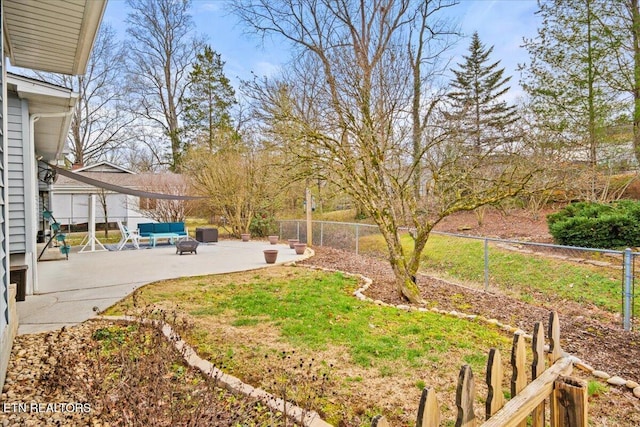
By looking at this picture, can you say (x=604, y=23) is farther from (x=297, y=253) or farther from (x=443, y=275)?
(x=297, y=253)

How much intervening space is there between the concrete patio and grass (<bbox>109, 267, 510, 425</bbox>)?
588mm

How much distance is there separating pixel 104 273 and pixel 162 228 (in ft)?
18.1

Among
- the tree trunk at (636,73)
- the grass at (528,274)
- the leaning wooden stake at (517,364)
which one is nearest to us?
the leaning wooden stake at (517,364)

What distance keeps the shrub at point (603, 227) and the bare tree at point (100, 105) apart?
71.4ft

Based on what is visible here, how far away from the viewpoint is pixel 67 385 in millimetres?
2455

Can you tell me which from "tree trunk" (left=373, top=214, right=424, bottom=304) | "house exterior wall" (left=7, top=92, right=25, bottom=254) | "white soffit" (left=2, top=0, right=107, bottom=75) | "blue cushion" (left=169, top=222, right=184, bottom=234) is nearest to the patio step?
"blue cushion" (left=169, top=222, right=184, bottom=234)

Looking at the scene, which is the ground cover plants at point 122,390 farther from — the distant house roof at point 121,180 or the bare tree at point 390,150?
the distant house roof at point 121,180

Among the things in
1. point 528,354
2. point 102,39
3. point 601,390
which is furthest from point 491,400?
point 102,39

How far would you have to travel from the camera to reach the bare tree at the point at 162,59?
813 inches

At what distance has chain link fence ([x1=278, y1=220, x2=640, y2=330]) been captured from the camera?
572 cm

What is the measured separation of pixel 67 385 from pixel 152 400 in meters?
1.04

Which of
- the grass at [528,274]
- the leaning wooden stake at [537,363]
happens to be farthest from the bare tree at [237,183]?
the leaning wooden stake at [537,363]

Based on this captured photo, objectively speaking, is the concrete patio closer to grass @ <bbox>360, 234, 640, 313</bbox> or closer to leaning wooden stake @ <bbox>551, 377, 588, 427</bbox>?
leaning wooden stake @ <bbox>551, 377, 588, 427</bbox>

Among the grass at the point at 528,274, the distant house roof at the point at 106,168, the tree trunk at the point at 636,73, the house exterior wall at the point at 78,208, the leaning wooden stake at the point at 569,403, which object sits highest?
the tree trunk at the point at 636,73
